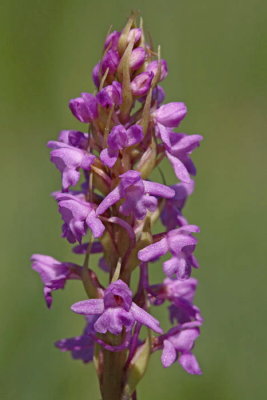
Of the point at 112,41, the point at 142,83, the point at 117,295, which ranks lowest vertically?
the point at 117,295

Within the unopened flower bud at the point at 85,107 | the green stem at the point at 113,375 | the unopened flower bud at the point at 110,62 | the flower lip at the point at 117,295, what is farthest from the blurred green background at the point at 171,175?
the unopened flower bud at the point at 110,62

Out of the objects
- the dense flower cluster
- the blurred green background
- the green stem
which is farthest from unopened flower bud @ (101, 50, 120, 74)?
the blurred green background

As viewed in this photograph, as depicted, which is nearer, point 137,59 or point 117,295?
point 117,295

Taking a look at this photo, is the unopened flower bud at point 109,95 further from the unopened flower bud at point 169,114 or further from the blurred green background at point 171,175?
the blurred green background at point 171,175

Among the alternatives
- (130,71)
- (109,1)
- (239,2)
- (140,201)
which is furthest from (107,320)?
(239,2)

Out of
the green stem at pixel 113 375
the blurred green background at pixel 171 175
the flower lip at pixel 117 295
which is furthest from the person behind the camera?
the blurred green background at pixel 171 175

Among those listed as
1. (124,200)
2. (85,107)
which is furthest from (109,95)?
(124,200)

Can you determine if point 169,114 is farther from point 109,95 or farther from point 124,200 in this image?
point 124,200
